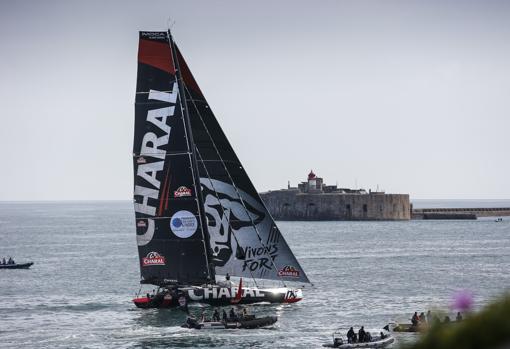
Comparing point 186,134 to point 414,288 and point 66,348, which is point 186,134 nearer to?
point 66,348

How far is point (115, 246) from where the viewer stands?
143750mm

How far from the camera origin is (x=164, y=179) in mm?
58906

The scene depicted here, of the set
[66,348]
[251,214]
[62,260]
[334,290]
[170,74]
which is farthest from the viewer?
[62,260]

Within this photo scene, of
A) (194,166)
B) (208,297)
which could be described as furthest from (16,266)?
(208,297)

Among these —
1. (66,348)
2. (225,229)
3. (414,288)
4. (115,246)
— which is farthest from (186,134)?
(115,246)

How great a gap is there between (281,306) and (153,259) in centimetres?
882

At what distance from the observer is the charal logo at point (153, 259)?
59.2 m

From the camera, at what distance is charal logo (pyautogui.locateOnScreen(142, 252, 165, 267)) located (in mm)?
59188

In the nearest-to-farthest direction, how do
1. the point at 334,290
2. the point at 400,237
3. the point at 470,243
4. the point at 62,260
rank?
the point at 334,290, the point at 62,260, the point at 470,243, the point at 400,237

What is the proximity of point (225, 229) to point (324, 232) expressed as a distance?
369ft

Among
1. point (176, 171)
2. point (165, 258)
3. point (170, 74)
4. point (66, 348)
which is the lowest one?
point (66, 348)

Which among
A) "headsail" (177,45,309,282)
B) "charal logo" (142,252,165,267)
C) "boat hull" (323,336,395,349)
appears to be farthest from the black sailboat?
"boat hull" (323,336,395,349)

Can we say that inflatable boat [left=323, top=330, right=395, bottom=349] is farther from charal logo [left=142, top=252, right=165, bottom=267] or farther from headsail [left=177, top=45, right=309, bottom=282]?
charal logo [left=142, top=252, right=165, bottom=267]

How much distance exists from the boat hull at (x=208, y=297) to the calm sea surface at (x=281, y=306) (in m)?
0.69
